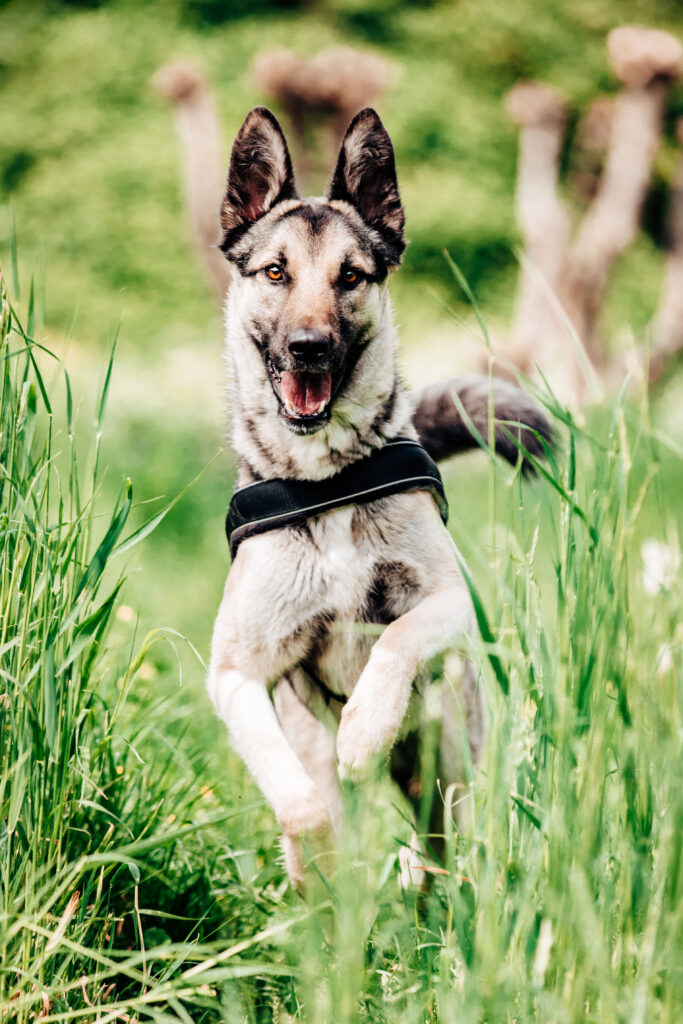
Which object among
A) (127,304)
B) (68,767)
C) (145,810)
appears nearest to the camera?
(68,767)

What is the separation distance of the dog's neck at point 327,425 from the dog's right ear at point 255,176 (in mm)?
252

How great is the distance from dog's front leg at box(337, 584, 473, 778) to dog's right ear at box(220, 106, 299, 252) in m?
1.34

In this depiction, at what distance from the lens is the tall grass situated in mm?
1493

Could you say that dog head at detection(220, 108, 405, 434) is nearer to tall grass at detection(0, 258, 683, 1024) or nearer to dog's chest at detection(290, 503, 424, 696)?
dog's chest at detection(290, 503, 424, 696)

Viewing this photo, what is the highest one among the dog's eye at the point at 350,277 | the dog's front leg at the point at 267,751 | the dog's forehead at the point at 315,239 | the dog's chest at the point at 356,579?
the dog's forehead at the point at 315,239

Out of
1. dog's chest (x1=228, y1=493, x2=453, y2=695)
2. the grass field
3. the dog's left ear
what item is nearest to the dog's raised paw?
the grass field

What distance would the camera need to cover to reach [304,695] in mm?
2750

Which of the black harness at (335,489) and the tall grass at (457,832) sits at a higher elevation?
the black harness at (335,489)

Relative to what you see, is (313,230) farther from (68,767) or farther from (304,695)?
(68,767)

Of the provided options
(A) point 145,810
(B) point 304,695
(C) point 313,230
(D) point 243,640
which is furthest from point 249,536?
(C) point 313,230

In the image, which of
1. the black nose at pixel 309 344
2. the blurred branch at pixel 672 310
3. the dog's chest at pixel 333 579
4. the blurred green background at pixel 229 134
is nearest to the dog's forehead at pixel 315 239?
the black nose at pixel 309 344

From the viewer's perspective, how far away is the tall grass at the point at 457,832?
1.49m

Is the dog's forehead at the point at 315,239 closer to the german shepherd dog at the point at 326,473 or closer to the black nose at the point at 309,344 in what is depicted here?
the german shepherd dog at the point at 326,473

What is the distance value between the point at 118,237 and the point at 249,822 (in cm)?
1285
